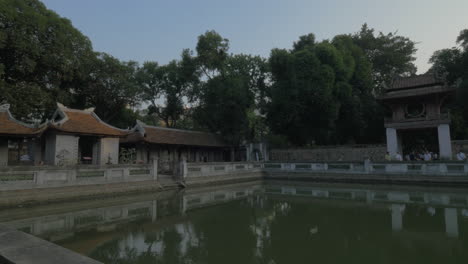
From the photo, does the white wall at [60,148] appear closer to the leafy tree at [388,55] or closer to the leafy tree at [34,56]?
the leafy tree at [34,56]

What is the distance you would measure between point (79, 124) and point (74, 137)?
2.41 feet

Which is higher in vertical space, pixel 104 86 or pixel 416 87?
pixel 104 86

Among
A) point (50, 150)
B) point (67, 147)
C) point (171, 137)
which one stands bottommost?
point (50, 150)

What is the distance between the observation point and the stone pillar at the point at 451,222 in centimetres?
593

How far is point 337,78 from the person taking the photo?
21.5 metres

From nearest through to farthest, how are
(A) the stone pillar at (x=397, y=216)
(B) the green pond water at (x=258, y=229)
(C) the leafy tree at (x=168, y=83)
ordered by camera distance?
(B) the green pond water at (x=258, y=229)
(A) the stone pillar at (x=397, y=216)
(C) the leafy tree at (x=168, y=83)

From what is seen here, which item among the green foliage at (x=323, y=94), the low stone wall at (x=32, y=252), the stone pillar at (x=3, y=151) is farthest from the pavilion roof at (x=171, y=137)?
the low stone wall at (x=32, y=252)

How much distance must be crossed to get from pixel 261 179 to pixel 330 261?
623 inches

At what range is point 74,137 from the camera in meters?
13.7

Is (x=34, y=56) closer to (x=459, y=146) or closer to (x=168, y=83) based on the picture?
(x=168, y=83)

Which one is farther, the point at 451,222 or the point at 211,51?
the point at 211,51

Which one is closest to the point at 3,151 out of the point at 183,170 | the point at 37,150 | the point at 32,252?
the point at 37,150

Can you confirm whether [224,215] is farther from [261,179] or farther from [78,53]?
[78,53]

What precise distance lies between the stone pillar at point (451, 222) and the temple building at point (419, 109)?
10900 millimetres
